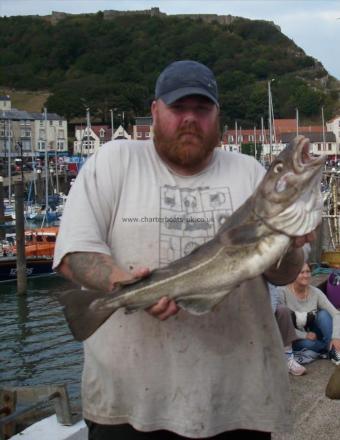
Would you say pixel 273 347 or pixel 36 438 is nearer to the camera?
pixel 273 347

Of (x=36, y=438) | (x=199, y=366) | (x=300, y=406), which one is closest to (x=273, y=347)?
(x=199, y=366)

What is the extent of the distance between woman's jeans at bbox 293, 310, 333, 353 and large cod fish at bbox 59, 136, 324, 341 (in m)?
4.64

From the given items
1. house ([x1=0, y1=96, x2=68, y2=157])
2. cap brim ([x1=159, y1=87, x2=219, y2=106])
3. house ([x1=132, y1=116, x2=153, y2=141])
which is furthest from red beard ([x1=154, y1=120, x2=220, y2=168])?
house ([x1=0, y1=96, x2=68, y2=157])

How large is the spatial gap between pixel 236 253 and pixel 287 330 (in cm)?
383

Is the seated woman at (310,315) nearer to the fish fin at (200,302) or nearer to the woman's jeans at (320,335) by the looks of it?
the woman's jeans at (320,335)

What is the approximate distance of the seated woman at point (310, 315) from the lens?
22.9ft

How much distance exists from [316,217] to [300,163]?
8.0 inches

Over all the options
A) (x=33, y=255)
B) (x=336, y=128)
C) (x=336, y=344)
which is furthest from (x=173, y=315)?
(x=336, y=128)

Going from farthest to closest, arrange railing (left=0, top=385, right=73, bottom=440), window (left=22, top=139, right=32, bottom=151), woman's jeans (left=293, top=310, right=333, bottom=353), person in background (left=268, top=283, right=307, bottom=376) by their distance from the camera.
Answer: window (left=22, top=139, right=32, bottom=151) → woman's jeans (left=293, top=310, right=333, bottom=353) → person in background (left=268, top=283, right=307, bottom=376) → railing (left=0, top=385, right=73, bottom=440)

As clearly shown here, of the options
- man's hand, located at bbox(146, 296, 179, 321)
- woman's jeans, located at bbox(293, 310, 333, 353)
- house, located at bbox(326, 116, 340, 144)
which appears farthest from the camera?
house, located at bbox(326, 116, 340, 144)

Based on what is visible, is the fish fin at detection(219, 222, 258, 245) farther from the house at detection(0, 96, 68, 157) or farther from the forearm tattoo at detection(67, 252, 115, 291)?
the house at detection(0, 96, 68, 157)

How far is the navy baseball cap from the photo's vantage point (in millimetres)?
2744

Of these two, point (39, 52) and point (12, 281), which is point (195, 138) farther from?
point (39, 52)

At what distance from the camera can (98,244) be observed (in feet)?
8.68
